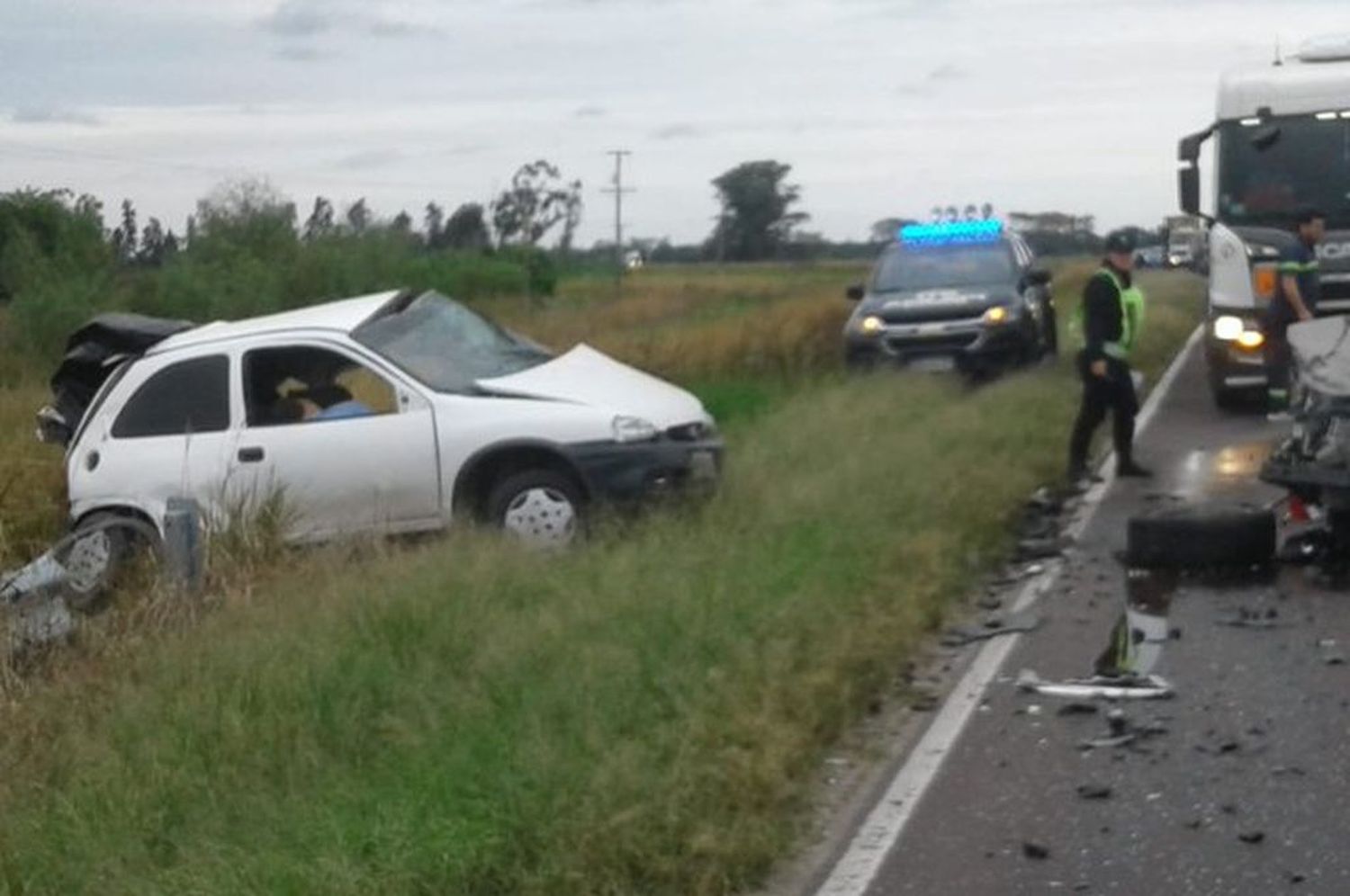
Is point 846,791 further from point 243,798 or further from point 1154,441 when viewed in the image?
point 1154,441

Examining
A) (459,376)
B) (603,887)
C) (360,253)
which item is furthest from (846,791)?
(360,253)

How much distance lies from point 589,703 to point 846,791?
1.04 meters

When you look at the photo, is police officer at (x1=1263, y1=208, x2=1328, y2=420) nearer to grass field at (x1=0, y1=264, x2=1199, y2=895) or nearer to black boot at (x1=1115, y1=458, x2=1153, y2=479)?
black boot at (x1=1115, y1=458, x2=1153, y2=479)

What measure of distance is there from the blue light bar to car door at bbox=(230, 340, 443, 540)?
1455cm

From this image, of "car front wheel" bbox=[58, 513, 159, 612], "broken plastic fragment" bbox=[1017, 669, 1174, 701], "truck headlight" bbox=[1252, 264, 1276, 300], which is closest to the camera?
"broken plastic fragment" bbox=[1017, 669, 1174, 701]

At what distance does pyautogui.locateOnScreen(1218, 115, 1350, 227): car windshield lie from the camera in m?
22.6

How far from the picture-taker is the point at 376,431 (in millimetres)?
15609

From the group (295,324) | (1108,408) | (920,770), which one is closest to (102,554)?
(295,324)

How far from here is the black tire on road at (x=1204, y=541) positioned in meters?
14.5

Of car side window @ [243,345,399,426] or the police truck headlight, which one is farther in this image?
the police truck headlight

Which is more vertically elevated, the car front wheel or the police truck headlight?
the police truck headlight

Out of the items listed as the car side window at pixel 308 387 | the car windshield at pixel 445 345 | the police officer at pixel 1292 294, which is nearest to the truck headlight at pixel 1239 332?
the police officer at pixel 1292 294

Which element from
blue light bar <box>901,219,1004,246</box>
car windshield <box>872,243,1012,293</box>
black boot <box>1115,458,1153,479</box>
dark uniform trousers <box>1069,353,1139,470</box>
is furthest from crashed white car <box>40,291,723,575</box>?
blue light bar <box>901,219,1004,246</box>

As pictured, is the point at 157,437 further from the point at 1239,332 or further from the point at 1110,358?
the point at 1239,332
